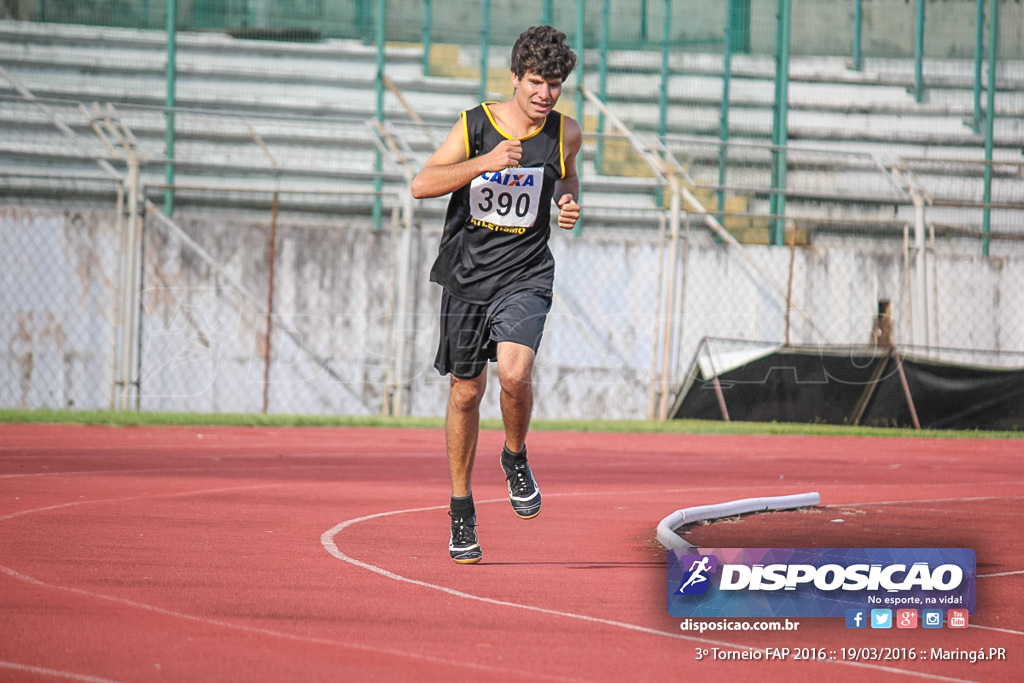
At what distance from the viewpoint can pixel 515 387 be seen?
19.7 ft

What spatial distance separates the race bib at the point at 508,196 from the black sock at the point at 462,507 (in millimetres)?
1262

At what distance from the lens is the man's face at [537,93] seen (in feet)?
19.2

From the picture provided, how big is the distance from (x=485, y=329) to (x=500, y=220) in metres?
0.50

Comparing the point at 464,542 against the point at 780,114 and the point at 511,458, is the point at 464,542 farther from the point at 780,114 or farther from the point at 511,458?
the point at 780,114

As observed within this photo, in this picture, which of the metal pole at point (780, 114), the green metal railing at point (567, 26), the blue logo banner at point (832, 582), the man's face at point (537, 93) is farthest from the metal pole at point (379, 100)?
the blue logo banner at point (832, 582)

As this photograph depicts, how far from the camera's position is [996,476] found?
11453mm

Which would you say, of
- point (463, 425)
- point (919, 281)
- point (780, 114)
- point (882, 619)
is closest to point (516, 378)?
point (463, 425)

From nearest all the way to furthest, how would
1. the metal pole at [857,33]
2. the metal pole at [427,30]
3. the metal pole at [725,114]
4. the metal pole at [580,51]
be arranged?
the metal pole at [725,114] < the metal pole at [580,51] < the metal pole at [427,30] < the metal pole at [857,33]

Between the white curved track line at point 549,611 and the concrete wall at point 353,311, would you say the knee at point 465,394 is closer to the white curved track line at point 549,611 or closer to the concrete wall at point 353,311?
the white curved track line at point 549,611

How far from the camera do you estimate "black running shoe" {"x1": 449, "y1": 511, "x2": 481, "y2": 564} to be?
19.7 feet

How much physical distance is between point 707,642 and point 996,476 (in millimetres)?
7897

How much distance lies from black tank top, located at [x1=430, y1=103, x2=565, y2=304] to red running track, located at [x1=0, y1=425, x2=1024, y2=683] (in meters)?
1.28

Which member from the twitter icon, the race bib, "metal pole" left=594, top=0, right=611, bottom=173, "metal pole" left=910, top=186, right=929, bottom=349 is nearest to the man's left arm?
the race bib

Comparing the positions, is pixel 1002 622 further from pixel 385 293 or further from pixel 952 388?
pixel 385 293
